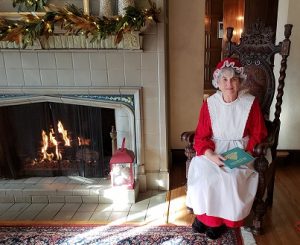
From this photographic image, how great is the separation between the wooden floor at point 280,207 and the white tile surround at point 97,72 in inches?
23.5

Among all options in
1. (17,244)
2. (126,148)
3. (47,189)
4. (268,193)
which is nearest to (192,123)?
(126,148)

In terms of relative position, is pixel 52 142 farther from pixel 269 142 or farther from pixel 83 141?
pixel 269 142

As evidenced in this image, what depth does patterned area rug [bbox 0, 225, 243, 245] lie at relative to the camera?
1987 mm

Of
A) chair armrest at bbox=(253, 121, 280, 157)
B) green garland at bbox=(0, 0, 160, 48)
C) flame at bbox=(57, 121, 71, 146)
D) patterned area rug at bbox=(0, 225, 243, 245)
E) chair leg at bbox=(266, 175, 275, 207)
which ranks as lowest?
patterned area rug at bbox=(0, 225, 243, 245)

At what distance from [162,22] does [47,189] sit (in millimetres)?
1665

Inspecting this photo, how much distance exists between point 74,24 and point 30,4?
0.38m

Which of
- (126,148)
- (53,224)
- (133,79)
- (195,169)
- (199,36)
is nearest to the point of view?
(195,169)

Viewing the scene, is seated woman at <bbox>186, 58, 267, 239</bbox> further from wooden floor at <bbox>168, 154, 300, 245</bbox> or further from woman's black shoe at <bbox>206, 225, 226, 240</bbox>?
wooden floor at <bbox>168, 154, 300, 245</bbox>

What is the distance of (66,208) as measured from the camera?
2443 mm

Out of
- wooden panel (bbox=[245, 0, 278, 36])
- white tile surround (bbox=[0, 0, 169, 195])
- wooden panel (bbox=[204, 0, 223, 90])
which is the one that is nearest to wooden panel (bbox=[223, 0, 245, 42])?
wooden panel (bbox=[204, 0, 223, 90])

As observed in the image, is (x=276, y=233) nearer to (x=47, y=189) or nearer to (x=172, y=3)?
(x=47, y=189)

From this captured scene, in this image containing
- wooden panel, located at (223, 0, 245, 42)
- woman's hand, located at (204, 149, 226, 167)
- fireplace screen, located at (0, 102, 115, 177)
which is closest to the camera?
woman's hand, located at (204, 149, 226, 167)

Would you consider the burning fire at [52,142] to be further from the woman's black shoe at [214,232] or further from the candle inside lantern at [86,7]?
the woman's black shoe at [214,232]

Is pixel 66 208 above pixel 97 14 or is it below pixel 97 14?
below
